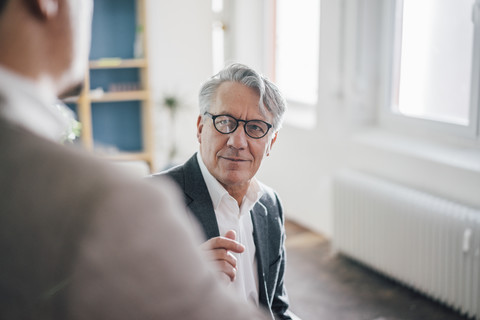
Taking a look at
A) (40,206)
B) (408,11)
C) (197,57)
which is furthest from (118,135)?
(40,206)

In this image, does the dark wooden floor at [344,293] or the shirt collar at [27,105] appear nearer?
the shirt collar at [27,105]

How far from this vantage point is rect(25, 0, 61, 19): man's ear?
1.40ft

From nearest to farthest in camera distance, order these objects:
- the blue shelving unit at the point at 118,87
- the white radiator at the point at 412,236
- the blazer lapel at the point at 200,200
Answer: the blazer lapel at the point at 200,200, the white radiator at the point at 412,236, the blue shelving unit at the point at 118,87

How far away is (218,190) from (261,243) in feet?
0.65

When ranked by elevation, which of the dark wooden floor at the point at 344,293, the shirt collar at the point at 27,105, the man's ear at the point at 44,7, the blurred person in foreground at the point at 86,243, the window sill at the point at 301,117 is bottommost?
the dark wooden floor at the point at 344,293

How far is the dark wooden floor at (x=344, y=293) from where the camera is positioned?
325 cm

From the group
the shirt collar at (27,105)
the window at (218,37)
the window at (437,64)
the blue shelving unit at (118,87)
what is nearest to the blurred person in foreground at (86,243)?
the shirt collar at (27,105)

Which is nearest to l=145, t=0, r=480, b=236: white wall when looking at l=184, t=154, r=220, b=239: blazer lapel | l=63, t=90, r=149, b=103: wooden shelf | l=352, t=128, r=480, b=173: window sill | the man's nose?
l=352, t=128, r=480, b=173: window sill

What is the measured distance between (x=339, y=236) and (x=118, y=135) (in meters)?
2.66

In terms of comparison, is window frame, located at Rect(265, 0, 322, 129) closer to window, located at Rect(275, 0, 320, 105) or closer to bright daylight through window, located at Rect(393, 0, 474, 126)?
window, located at Rect(275, 0, 320, 105)

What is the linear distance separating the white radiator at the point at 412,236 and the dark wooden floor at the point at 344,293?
0.23ft

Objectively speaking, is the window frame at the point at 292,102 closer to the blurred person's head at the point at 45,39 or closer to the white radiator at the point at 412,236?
the white radiator at the point at 412,236

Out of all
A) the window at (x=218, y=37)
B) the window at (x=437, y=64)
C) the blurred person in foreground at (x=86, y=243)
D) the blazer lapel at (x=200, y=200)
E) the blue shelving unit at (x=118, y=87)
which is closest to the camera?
the blurred person in foreground at (x=86, y=243)

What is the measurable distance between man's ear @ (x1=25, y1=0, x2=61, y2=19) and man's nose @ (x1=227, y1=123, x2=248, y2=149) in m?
1.29
